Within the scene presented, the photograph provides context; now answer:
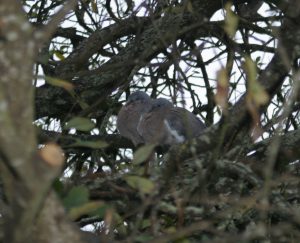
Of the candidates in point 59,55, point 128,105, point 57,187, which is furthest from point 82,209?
point 128,105

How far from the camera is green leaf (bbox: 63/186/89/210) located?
265cm

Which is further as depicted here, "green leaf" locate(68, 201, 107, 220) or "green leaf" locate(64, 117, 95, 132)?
"green leaf" locate(64, 117, 95, 132)

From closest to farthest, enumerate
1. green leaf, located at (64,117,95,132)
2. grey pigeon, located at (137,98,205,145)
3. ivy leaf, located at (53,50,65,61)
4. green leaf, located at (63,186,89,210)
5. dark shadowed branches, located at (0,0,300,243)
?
1. dark shadowed branches, located at (0,0,300,243)
2. green leaf, located at (63,186,89,210)
3. green leaf, located at (64,117,95,132)
4. ivy leaf, located at (53,50,65,61)
5. grey pigeon, located at (137,98,205,145)

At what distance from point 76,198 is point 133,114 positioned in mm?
4242

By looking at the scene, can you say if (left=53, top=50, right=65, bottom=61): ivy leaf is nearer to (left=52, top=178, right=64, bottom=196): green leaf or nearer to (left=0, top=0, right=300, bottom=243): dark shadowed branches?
(left=0, top=0, right=300, bottom=243): dark shadowed branches

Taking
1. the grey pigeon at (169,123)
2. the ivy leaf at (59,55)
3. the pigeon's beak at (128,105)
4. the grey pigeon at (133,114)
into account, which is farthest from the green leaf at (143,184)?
the pigeon's beak at (128,105)

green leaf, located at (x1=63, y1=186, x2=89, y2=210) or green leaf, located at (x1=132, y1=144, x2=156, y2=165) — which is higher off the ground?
green leaf, located at (x1=132, y1=144, x2=156, y2=165)

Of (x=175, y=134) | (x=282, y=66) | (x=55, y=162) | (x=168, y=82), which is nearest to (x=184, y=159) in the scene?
(x=282, y=66)

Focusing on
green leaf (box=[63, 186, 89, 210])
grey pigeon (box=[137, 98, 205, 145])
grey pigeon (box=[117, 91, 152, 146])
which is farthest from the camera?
grey pigeon (box=[117, 91, 152, 146])

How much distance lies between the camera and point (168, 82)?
5.23 meters

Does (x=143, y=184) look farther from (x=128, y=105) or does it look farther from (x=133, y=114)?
(x=133, y=114)

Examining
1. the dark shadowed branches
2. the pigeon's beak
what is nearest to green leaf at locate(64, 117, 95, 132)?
the dark shadowed branches

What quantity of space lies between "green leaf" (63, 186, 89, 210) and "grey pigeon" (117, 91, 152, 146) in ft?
11.7

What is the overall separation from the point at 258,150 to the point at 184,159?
817 millimetres
